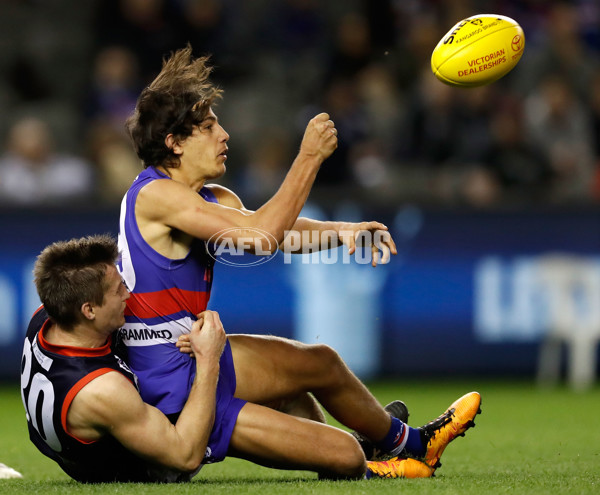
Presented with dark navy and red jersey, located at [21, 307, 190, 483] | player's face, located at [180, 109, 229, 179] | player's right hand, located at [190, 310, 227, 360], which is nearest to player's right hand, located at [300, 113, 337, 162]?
player's face, located at [180, 109, 229, 179]

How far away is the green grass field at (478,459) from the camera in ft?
16.8

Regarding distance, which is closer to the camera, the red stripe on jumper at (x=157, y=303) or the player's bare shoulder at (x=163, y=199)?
the player's bare shoulder at (x=163, y=199)

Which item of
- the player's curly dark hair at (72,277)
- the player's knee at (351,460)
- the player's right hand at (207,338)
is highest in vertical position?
the player's curly dark hair at (72,277)

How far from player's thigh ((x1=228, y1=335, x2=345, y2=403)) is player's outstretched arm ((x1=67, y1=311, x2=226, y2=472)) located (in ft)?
1.10

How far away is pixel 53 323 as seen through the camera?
5223mm

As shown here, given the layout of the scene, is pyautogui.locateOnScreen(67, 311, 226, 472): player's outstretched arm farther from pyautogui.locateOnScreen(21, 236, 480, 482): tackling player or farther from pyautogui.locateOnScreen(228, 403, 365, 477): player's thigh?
pyautogui.locateOnScreen(228, 403, 365, 477): player's thigh

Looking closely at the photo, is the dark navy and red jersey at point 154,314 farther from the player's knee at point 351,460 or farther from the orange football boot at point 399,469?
the orange football boot at point 399,469

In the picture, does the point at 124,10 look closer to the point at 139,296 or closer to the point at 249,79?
the point at 249,79

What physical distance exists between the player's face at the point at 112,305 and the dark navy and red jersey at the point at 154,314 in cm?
17

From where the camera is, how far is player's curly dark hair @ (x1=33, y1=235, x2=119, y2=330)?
5074 millimetres

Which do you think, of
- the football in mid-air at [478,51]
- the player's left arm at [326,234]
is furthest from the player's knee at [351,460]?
the football in mid-air at [478,51]

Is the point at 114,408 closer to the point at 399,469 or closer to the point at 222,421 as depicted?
the point at 222,421

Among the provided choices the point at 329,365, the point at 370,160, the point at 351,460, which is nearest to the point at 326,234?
the point at 329,365

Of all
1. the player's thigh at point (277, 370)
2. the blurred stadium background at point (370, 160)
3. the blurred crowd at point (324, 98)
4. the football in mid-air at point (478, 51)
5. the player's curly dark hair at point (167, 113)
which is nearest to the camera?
the player's curly dark hair at point (167, 113)
